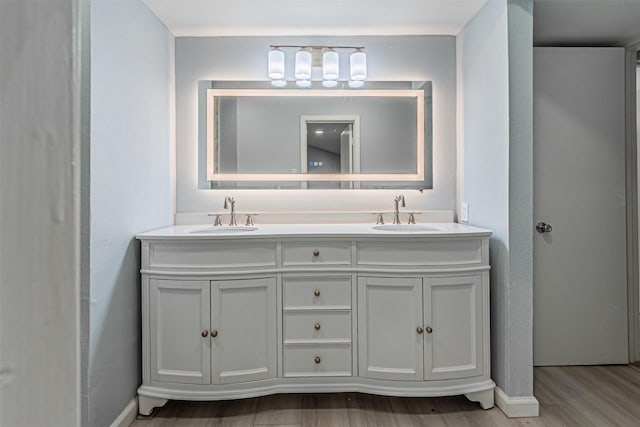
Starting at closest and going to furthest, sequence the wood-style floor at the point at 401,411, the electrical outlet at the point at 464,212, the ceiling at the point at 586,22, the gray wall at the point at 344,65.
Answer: the wood-style floor at the point at 401,411, the ceiling at the point at 586,22, the electrical outlet at the point at 464,212, the gray wall at the point at 344,65

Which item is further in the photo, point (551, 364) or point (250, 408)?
point (551, 364)

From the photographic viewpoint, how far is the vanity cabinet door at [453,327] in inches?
72.2

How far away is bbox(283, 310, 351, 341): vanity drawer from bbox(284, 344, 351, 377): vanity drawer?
52 millimetres

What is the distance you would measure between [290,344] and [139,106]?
54.4 inches

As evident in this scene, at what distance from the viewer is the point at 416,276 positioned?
184 cm

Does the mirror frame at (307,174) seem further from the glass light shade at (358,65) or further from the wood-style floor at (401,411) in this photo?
the wood-style floor at (401,411)

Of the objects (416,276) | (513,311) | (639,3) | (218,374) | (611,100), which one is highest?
(639,3)

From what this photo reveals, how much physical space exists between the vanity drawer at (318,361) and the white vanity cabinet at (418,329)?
0.27ft

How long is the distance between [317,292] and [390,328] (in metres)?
0.39

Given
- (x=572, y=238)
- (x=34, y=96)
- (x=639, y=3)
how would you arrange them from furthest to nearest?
(x=572, y=238)
(x=639, y=3)
(x=34, y=96)

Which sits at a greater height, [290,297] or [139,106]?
[139,106]

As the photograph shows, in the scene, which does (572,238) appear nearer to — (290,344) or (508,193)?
(508,193)

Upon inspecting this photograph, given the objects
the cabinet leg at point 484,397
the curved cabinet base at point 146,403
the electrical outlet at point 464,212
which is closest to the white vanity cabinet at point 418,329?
the cabinet leg at point 484,397

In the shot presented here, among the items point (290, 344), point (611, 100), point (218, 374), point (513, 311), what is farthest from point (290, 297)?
point (611, 100)
